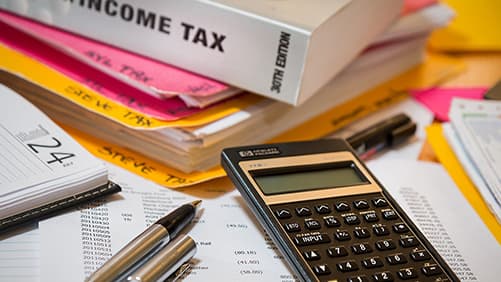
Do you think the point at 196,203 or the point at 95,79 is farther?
the point at 95,79

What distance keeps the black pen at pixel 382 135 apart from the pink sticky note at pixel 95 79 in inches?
5.9

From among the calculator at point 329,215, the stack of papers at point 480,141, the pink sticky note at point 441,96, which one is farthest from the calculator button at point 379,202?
the pink sticky note at point 441,96

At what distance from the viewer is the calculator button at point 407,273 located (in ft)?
1.59

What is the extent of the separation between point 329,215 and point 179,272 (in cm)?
12

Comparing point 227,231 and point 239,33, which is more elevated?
point 239,33

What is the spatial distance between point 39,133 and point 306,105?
0.84 ft

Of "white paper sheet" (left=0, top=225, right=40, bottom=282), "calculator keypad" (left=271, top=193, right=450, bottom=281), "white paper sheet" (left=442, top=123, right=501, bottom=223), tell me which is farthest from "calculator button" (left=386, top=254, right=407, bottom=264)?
"white paper sheet" (left=0, top=225, right=40, bottom=282)

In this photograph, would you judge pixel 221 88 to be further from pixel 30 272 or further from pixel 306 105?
pixel 30 272

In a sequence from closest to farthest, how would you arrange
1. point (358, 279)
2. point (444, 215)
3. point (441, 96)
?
point (358, 279)
point (444, 215)
point (441, 96)

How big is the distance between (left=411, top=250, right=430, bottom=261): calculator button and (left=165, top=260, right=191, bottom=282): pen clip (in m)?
0.16

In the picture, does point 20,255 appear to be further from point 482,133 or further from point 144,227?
point 482,133

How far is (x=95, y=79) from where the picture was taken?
652 millimetres

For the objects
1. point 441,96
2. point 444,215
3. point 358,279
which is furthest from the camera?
point 441,96

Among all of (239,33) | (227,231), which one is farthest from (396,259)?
(239,33)
